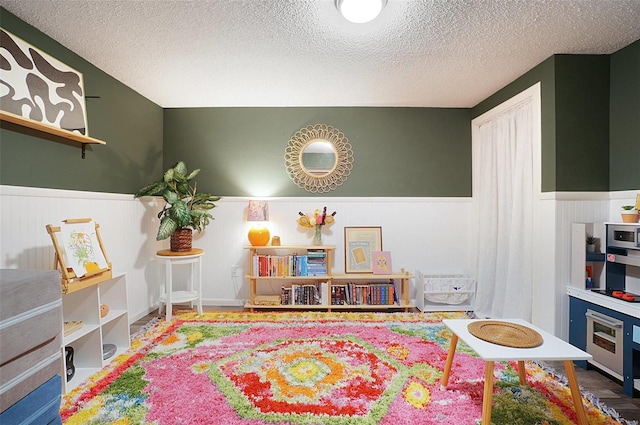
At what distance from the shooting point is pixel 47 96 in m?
2.17

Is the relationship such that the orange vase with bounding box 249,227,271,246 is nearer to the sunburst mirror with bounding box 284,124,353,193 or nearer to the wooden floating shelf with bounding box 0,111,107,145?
the sunburst mirror with bounding box 284,124,353,193

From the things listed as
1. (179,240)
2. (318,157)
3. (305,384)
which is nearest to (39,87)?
(179,240)

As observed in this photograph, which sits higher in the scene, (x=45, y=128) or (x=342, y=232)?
(x=45, y=128)

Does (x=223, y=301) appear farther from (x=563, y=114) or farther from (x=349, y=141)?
(x=563, y=114)

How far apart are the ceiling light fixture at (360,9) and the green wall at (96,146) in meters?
2.15

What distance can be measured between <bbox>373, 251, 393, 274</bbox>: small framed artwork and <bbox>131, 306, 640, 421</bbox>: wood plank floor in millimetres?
1619

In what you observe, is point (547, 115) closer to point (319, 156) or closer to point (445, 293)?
point (445, 293)

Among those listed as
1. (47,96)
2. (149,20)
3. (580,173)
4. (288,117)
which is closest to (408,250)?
(580,173)

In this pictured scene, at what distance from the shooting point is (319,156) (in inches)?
147

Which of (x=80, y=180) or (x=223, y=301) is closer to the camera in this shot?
(x=80, y=180)

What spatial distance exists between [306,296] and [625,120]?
321cm

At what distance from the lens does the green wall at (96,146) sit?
80.0 inches

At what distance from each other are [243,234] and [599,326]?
337cm

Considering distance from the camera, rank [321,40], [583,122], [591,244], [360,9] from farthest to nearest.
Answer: [583,122]
[591,244]
[321,40]
[360,9]
